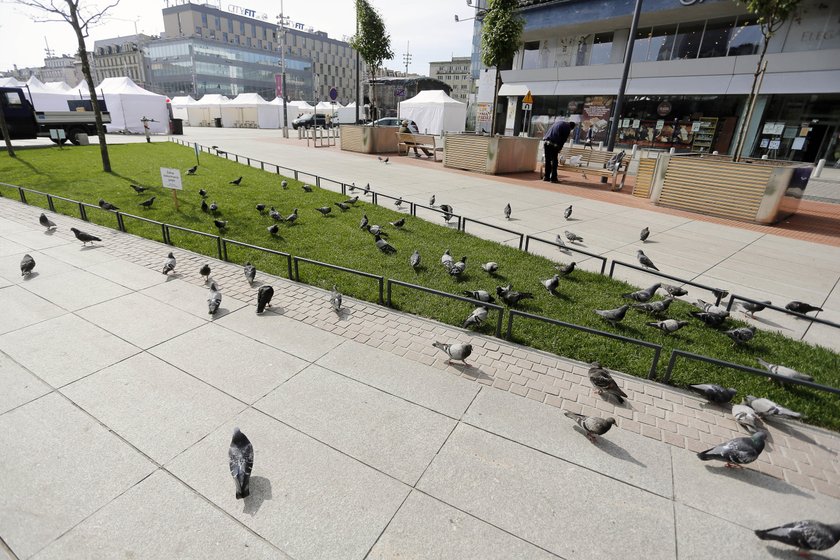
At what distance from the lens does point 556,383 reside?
4.50 m

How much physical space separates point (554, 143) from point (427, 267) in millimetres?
11840

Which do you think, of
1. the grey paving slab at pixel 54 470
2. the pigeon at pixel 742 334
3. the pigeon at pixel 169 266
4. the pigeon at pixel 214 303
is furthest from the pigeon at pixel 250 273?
the pigeon at pixel 742 334

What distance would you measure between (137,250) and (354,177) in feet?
32.7

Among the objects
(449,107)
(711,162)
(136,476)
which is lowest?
(136,476)

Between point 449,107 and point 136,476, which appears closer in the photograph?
point 136,476

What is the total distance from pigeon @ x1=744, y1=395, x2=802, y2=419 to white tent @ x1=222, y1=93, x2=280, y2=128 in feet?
180

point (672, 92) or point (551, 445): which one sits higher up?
point (672, 92)

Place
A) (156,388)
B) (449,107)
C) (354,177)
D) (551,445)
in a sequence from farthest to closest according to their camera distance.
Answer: (449,107) → (354,177) → (156,388) → (551,445)

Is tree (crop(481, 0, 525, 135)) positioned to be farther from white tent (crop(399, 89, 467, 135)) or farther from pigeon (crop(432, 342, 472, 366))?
white tent (crop(399, 89, 467, 135))

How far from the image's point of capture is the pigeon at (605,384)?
4098mm

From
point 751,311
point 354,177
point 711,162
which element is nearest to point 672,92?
point 711,162

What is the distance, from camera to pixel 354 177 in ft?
55.2

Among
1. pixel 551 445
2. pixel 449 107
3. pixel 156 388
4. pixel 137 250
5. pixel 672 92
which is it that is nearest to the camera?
pixel 551 445

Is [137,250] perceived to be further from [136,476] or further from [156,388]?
[136,476]
